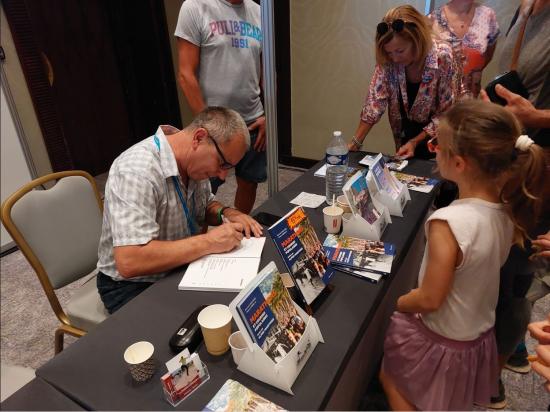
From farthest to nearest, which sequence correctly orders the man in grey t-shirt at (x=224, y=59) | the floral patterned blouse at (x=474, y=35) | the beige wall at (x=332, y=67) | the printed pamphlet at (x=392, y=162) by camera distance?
the beige wall at (x=332, y=67)
the floral patterned blouse at (x=474, y=35)
the man in grey t-shirt at (x=224, y=59)
the printed pamphlet at (x=392, y=162)

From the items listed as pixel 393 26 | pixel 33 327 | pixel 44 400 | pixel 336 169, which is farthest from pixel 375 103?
pixel 33 327

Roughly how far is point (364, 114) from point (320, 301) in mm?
1306

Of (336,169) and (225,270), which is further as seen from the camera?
(336,169)

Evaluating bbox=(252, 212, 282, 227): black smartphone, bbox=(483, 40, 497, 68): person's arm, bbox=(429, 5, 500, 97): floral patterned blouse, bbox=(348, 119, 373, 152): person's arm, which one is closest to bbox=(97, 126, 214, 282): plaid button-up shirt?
bbox=(252, 212, 282, 227): black smartphone

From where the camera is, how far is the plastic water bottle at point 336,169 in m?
1.56

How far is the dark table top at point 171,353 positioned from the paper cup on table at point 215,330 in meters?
0.02

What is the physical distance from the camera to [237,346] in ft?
2.60

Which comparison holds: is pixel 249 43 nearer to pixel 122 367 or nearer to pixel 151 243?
pixel 151 243

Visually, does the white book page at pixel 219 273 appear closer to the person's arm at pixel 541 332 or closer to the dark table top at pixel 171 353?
the dark table top at pixel 171 353

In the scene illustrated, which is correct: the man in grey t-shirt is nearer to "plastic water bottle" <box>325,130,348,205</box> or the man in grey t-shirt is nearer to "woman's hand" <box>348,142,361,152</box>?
"woman's hand" <box>348,142,361,152</box>

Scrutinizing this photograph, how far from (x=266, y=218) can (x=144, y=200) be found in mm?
449

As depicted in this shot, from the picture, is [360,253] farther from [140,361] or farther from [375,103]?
[375,103]

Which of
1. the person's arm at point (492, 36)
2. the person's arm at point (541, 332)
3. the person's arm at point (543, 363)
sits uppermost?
the person's arm at point (492, 36)

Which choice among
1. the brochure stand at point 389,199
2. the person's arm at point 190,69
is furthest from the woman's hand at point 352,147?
the person's arm at point 190,69
